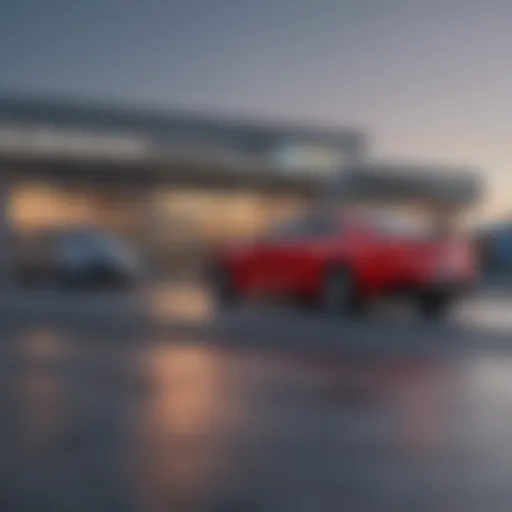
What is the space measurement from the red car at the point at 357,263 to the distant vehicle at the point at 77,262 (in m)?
7.08

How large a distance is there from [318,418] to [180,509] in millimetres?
3048

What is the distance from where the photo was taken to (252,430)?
8766mm

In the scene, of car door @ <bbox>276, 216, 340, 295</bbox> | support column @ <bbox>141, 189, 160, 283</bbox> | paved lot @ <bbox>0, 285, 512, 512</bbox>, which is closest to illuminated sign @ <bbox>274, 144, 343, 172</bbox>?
support column @ <bbox>141, 189, 160, 283</bbox>

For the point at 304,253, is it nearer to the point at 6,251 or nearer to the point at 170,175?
the point at 6,251

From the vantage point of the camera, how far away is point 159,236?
108 ft

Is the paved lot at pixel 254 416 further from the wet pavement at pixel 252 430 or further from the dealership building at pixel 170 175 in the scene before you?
the dealership building at pixel 170 175

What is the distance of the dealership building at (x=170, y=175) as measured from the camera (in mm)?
31969

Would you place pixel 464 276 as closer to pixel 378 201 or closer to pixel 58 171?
pixel 378 201

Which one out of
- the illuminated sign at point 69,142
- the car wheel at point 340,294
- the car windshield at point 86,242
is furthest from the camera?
the illuminated sign at point 69,142

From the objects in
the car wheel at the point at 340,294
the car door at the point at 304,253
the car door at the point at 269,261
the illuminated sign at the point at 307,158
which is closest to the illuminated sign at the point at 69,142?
the illuminated sign at the point at 307,158

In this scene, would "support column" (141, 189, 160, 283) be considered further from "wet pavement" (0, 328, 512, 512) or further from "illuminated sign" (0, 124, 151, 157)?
"wet pavement" (0, 328, 512, 512)

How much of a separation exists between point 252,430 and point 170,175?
2714 cm

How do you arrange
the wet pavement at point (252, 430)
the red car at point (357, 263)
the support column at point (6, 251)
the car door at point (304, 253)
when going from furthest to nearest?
the support column at point (6, 251), the car door at point (304, 253), the red car at point (357, 263), the wet pavement at point (252, 430)

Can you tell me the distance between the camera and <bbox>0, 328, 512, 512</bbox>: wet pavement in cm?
679
